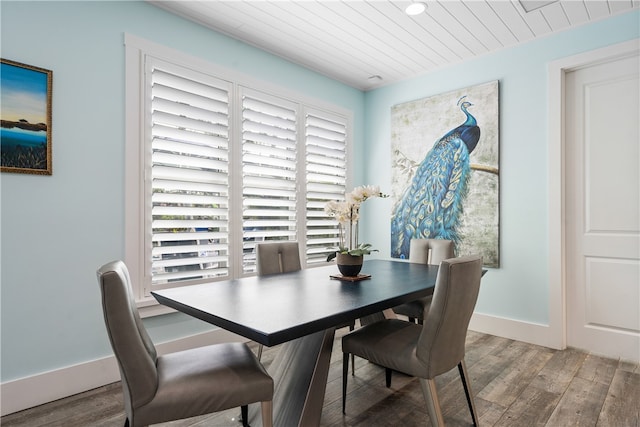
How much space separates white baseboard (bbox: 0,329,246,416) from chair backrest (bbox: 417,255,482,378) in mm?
2027

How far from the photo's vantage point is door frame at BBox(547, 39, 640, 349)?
3.11 meters

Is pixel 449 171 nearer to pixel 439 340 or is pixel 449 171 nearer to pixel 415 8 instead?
pixel 415 8

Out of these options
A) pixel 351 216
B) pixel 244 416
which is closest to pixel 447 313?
pixel 351 216

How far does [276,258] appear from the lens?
275 centimetres

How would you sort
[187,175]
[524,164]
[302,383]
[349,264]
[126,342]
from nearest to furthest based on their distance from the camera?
1. [126,342]
2. [302,383]
3. [349,264]
4. [187,175]
5. [524,164]

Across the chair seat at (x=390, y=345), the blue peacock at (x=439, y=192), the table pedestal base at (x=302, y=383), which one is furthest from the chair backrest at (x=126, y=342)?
the blue peacock at (x=439, y=192)

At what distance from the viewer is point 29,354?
7.08 feet

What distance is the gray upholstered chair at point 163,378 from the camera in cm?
128

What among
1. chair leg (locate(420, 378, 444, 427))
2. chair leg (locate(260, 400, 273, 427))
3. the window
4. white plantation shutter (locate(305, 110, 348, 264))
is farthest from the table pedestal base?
white plantation shutter (locate(305, 110, 348, 264))

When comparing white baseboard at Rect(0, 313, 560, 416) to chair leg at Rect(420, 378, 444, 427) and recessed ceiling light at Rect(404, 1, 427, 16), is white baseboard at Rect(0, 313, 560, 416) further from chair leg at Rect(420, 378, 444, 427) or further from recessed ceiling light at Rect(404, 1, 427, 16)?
recessed ceiling light at Rect(404, 1, 427, 16)

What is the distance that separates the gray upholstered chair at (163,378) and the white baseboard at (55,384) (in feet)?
3.82

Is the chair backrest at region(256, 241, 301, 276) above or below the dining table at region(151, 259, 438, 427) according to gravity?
above

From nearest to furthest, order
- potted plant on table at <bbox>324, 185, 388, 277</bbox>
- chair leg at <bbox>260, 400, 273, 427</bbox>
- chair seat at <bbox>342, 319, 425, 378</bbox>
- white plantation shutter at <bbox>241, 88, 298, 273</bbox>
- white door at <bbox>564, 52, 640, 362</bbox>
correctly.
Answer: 1. chair leg at <bbox>260, 400, 273, 427</bbox>
2. chair seat at <bbox>342, 319, 425, 378</bbox>
3. potted plant on table at <bbox>324, 185, 388, 277</bbox>
4. white door at <bbox>564, 52, 640, 362</bbox>
5. white plantation shutter at <bbox>241, 88, 298, 273</bbox>

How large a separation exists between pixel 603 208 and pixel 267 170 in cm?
286
